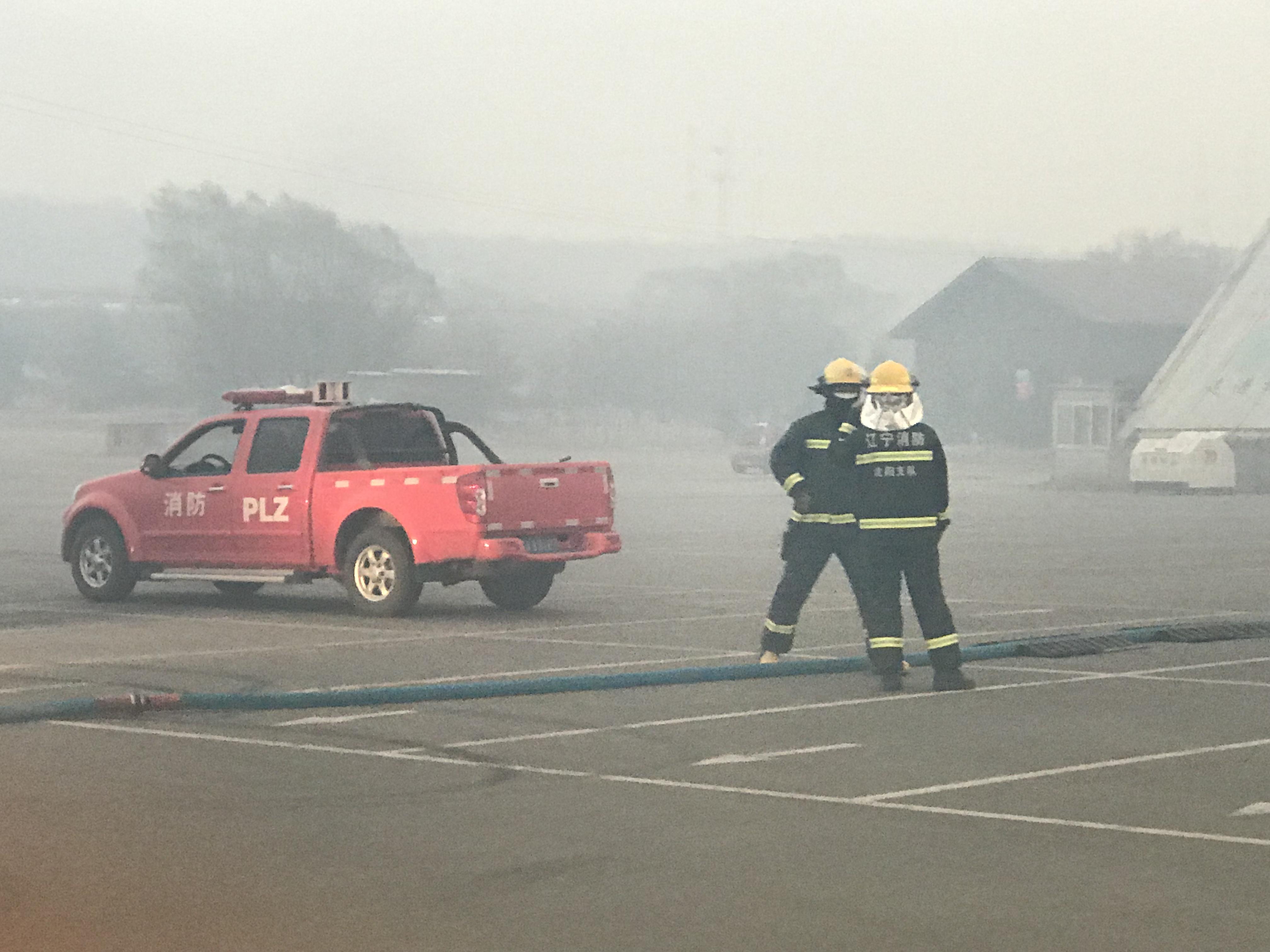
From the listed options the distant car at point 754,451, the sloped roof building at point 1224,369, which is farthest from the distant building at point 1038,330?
the sloped roof building at point 1224,369

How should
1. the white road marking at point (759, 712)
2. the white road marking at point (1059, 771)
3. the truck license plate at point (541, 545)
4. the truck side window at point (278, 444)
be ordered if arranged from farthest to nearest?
the truck side window at point (278, 444), the truck license plate at point (541, 545), the white road marking at point (759, 712), the white road marking at point (1059, 771)

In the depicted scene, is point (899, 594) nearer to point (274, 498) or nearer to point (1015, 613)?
point (1015, 613)

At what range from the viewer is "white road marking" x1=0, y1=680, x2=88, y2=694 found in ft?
40.2

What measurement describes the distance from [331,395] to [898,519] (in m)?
7.86

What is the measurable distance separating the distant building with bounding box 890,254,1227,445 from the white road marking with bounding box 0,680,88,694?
206ft

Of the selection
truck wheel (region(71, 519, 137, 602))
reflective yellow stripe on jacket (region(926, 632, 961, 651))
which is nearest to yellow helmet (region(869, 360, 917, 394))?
reflective yellow stripe on jacket (region(926, 632, 961, 651))

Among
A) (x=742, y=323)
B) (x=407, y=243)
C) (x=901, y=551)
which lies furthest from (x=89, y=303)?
(x=901, y=551)

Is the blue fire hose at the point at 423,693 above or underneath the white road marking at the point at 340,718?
above

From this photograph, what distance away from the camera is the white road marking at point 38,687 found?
12242mm

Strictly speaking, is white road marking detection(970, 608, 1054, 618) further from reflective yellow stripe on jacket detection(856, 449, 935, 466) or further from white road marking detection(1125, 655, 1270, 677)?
reflective yellow stripe on jacket detection(856, 449, 935, 466)

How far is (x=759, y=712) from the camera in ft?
37.0

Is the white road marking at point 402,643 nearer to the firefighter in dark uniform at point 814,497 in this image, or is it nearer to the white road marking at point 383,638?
the white road marking at point 383,638

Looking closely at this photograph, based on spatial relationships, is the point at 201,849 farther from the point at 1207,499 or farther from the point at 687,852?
the point at 1207,499

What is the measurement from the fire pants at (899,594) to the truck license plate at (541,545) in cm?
547
